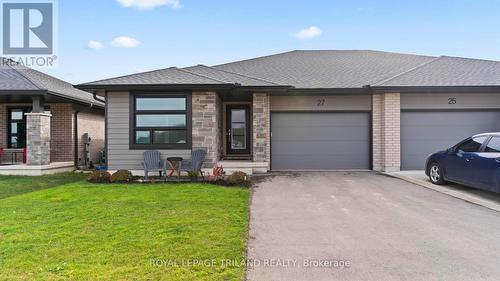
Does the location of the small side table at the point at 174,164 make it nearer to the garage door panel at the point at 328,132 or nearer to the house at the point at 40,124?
the garage door panel at the point at 328,132

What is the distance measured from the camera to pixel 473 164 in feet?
22.1

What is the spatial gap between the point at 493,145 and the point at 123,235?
7.71m

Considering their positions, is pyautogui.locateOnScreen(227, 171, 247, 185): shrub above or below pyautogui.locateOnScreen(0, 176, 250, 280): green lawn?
above

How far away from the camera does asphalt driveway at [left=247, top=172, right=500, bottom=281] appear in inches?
125

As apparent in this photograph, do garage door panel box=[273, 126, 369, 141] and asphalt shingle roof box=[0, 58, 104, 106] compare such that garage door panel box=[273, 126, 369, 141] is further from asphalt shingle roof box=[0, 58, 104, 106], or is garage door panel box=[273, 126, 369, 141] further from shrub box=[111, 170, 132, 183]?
asphalt shingle roof box=[0, 58, 104, 106]

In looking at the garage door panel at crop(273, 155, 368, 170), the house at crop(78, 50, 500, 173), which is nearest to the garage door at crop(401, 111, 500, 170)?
the house at crop(78, 50, 500, 173)

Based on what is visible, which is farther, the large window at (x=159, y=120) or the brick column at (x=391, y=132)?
the brick column at (x=391, y=132)

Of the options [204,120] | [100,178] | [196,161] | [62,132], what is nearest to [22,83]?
[62,132]

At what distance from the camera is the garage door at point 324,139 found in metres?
10.8

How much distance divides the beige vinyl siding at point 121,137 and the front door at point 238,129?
294cm

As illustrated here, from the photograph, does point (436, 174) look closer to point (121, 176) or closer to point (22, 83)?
point (121, 176)

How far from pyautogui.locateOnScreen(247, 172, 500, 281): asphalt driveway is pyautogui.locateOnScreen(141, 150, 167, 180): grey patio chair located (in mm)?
3631

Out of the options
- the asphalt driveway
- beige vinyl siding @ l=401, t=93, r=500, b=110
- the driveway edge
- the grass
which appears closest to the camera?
the asphalt driveway

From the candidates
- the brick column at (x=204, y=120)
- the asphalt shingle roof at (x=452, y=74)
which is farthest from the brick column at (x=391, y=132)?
the brick column at (x=204, y=120)
